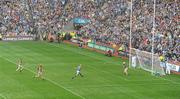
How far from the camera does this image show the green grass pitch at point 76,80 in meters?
33.8

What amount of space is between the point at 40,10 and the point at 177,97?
1704 inches

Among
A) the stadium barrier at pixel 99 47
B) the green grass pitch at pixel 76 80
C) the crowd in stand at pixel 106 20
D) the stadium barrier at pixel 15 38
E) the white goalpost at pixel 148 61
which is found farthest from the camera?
the stadium barrier at pixel 15 38

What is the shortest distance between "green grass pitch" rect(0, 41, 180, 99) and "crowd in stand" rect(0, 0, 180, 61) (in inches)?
195

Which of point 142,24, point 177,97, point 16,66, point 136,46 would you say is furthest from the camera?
point 142,24

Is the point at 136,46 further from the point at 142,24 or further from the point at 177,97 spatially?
the point at 177,97

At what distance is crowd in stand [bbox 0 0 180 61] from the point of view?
175 feet

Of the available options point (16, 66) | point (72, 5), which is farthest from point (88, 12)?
point (16, 66)

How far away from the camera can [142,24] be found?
193 ft

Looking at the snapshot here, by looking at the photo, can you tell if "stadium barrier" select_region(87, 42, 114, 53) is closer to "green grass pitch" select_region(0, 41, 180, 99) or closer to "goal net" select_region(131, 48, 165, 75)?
"green grass pitch" select_region(0, 41, 180, 99)

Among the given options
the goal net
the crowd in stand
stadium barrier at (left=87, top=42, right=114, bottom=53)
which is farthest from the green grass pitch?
the crowd in stand

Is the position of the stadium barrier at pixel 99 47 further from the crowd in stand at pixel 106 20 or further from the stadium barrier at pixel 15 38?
the stadium barrier at pixel 15 38

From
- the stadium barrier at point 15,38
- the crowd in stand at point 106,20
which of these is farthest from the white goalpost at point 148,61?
the stadium barrier at point 15,38

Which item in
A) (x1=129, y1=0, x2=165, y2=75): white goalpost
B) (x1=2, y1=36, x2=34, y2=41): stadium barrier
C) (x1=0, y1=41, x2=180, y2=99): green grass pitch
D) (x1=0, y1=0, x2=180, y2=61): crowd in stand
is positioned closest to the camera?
(x1=0, y1=41, x2=180, y2=99): green grass pitch

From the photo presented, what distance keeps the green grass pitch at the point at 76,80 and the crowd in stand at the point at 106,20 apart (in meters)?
4.95
